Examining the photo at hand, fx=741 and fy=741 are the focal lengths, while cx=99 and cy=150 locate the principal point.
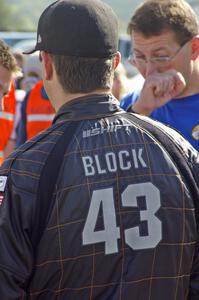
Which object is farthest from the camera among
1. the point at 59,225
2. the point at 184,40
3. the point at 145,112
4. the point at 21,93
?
the point at 21,93

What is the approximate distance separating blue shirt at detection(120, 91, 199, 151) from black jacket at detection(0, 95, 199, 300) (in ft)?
3.83

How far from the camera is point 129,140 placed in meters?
2.79

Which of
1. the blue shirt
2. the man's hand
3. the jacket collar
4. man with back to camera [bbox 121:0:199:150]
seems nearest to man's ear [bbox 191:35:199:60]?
man with back to camera [bbox 121:0:199:150]

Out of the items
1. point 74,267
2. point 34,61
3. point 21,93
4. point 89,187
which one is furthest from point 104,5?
point 34,61

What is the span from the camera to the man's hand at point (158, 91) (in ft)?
→ 11.7

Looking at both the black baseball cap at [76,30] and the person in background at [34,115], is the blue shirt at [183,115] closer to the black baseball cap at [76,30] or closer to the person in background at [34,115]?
the black baseball cap at [76,30]

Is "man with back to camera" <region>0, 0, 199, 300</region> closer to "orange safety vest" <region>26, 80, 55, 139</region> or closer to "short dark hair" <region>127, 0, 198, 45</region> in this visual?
"short dark hair" <region>127, 0, 198, 45</region>

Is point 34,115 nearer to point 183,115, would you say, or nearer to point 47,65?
point 183,115

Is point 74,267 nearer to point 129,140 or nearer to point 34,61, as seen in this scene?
point 129,140

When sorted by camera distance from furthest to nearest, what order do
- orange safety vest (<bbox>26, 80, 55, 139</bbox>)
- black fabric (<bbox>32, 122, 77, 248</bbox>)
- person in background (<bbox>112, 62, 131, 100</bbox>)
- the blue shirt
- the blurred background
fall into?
the blurred background → person in background (<bbox>112, 62, 131, 100</bbox>) → orange safety vest (<bbox>26, 80, 55, 139</bbox>) → the blue shirt → black fabric (<bbox>32, 122, 77, 248</bbox>)

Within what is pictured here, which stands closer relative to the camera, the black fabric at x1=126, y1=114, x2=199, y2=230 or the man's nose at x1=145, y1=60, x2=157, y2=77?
the black fabric at x1=126, y1=114, x2=199, y2=230

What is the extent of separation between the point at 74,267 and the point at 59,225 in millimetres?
162

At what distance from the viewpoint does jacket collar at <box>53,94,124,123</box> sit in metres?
2.81

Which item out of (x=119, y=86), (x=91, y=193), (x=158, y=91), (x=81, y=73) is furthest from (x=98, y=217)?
(x=119, y=86)
